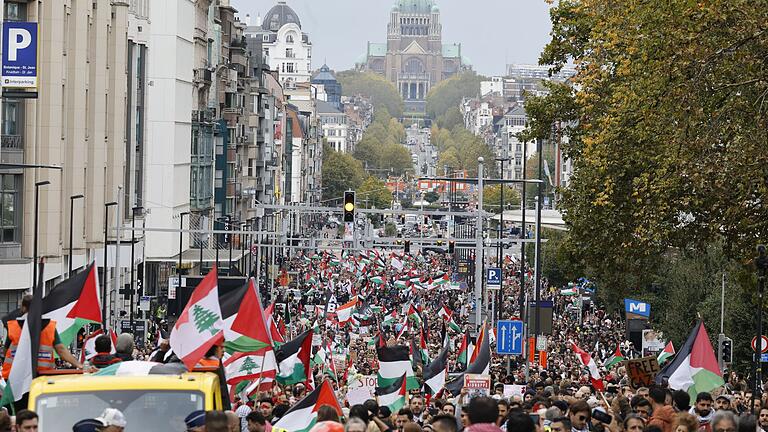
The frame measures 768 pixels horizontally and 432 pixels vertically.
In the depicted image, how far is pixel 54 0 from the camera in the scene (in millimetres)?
49562

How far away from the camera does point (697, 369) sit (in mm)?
21000

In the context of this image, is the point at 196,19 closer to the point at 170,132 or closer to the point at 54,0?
the point at 170,132

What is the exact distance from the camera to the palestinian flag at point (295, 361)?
79.2 feet

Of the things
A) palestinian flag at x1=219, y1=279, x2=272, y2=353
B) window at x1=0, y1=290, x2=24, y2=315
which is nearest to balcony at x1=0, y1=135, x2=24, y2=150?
window at x1=0, y1=290, x2=24, y2=315

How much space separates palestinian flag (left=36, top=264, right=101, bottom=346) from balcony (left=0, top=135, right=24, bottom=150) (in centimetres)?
3001

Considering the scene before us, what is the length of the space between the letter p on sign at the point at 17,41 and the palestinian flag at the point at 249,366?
68.6 feet

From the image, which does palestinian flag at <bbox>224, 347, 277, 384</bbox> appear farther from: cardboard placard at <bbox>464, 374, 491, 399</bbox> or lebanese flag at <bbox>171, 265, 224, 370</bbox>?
cardboard placard at <bbox>464, 374, 491, 399</bbox>

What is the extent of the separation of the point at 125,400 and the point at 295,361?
37.5 ft

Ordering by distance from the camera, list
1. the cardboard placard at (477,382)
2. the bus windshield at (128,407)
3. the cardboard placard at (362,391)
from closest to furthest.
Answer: the bus windshield at (128,407) → the cardboard placard at (362,391) → the cardboard placard at (477,382)

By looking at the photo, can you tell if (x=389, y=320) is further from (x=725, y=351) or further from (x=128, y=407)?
(x=128, y=407)

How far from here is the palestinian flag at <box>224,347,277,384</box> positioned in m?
17.9

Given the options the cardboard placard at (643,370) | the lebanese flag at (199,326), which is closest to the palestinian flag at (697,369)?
the cardboard placard at (643,370)

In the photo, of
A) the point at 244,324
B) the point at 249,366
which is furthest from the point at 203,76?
the point at 244,324

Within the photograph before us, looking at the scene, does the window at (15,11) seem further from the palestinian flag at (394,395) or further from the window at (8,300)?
the palestinian flag at (394,395)
